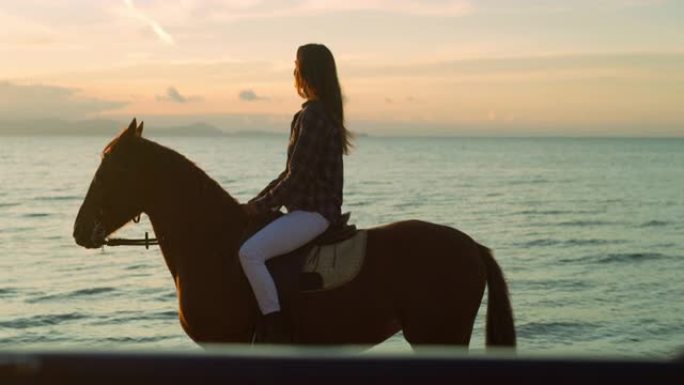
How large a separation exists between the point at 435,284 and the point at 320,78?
1.54 metres

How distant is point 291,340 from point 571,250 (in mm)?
25674

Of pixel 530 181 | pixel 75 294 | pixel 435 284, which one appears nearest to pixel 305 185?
pixel 435 284

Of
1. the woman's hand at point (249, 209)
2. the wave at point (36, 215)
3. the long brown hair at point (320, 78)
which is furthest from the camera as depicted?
the wave at point (36, 215)

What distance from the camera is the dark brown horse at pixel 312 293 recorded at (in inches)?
246

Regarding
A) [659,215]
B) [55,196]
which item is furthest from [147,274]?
Answer: [55,196]

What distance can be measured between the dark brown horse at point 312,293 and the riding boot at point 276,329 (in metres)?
0.08

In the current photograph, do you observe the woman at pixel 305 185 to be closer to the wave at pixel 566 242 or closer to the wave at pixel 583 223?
the wave at pixel 566 242

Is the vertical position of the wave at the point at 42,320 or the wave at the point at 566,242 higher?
the wave at the point at 42,320

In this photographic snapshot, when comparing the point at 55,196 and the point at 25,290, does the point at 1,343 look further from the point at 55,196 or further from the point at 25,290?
the point at 55,196

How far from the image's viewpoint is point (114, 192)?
260 inches

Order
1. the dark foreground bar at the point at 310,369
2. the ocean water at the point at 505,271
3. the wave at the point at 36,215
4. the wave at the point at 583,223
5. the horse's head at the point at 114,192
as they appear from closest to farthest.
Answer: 1. the dark foreground bar at the point at 310,369
2. the horse's head at the point at 114,192
3. the ocean water at the point at 505,271
4. the wave at the point at 583,223
5. the wave at the point at 36,215

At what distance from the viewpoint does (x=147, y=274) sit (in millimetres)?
24609

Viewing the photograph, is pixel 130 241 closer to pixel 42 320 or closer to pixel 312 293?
pixel 312 293

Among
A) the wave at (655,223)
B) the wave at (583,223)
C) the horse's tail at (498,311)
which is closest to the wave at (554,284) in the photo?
the horse's tail at (498,311)
